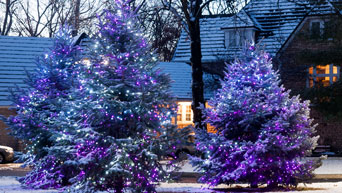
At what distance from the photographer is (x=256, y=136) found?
16656 mm

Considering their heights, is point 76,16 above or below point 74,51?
above

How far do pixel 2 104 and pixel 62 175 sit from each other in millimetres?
16675

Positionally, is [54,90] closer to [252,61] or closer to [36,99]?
[36,99]

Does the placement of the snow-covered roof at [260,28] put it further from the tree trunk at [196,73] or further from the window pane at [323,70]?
the tree trunk at [196,73]

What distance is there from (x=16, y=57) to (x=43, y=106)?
17.7 m

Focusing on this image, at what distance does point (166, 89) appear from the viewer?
44.6 feet

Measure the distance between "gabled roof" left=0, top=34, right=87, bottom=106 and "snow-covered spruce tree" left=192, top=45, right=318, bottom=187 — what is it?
708 inches

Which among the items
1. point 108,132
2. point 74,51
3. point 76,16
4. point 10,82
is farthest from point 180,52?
point 108,132

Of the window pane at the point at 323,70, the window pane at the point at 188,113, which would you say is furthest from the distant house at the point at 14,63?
the window pane at the point at 323,70

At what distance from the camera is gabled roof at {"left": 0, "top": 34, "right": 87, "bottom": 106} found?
109 feet

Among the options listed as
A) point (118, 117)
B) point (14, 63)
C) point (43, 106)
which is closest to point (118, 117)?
point (118, 117)

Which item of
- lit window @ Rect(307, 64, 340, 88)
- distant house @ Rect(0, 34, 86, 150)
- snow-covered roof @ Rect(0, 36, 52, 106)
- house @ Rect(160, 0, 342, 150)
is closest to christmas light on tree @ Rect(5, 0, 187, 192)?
house @ Rect(160, 0, 342, 150)

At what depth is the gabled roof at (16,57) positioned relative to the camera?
109 feet

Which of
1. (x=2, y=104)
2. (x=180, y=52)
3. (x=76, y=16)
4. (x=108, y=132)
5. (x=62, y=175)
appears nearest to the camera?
(x=108, y=132)
